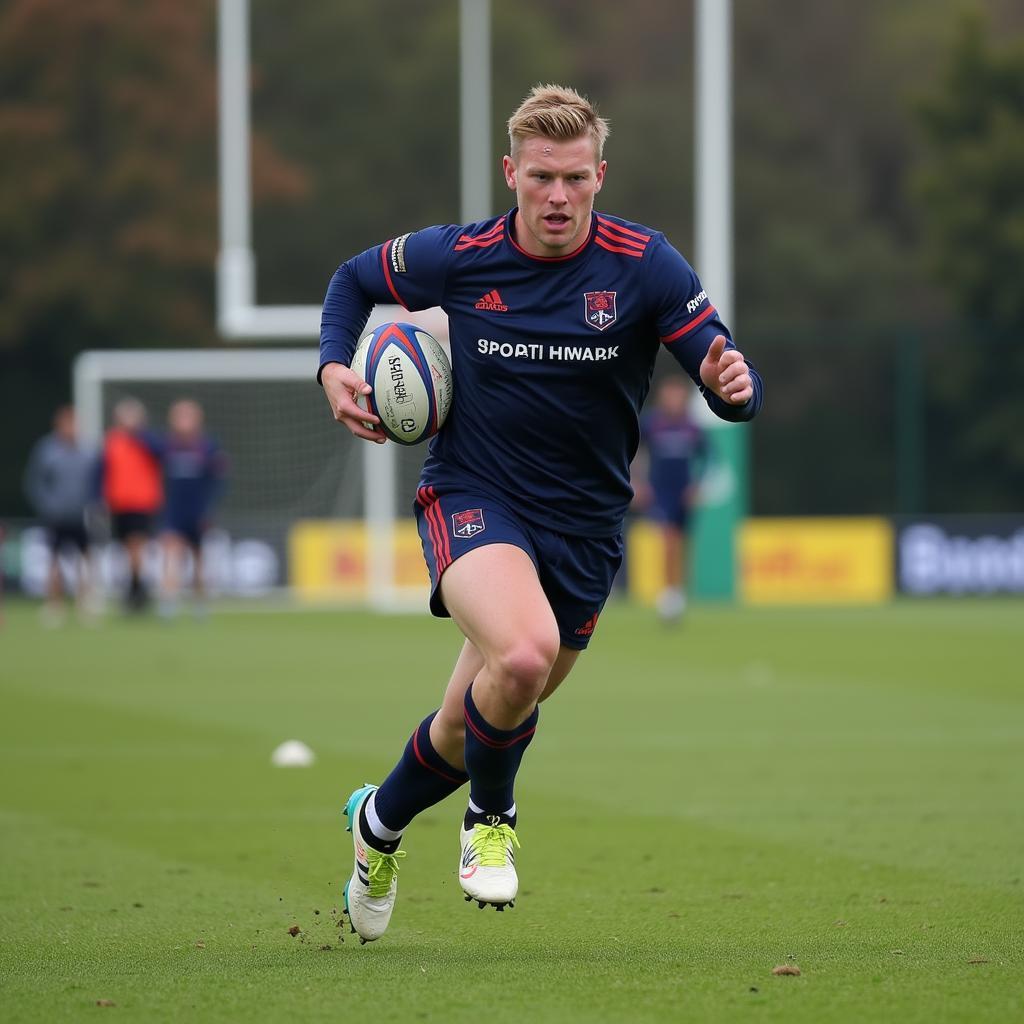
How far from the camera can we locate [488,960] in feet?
18.1

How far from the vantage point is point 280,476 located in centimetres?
2702

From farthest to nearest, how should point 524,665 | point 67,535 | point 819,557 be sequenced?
point 819,557 < point 67,535 < point 524,665

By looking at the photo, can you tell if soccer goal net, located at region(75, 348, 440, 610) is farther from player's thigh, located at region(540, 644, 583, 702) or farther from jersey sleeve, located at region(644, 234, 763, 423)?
jersey sleeve, located at region(644, 234, 763, 423)

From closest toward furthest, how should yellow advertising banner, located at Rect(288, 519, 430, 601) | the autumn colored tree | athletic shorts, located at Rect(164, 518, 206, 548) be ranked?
1. athletic shorts, located at Rect(164, 518, 206, 548)
2. yellow advertising banner, located at Rect(288, 519, 430, 601)
3. the autumn colored tree

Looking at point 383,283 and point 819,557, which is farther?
point 819,557

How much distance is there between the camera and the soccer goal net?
25594 mm

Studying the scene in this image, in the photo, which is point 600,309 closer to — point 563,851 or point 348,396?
point 348,396

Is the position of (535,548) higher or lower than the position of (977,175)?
lower

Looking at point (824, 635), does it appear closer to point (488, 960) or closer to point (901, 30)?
point (488, 960)

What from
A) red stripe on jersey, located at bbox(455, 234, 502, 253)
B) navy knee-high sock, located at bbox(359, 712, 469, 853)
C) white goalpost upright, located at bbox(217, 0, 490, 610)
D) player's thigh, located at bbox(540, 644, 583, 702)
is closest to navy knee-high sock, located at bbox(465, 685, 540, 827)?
navy knee-high sock, located at bbox(359, 712, 469, 853)

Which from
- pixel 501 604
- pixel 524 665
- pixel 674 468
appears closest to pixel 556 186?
pixel 501 604

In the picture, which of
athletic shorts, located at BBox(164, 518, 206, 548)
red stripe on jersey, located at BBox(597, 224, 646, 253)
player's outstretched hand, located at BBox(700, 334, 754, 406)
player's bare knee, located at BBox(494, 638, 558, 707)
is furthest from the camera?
athletic shorts, located at BBox(164, 518, 206, 548)

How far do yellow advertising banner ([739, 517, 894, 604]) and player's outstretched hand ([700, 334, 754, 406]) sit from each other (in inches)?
815

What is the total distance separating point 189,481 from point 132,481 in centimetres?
63
